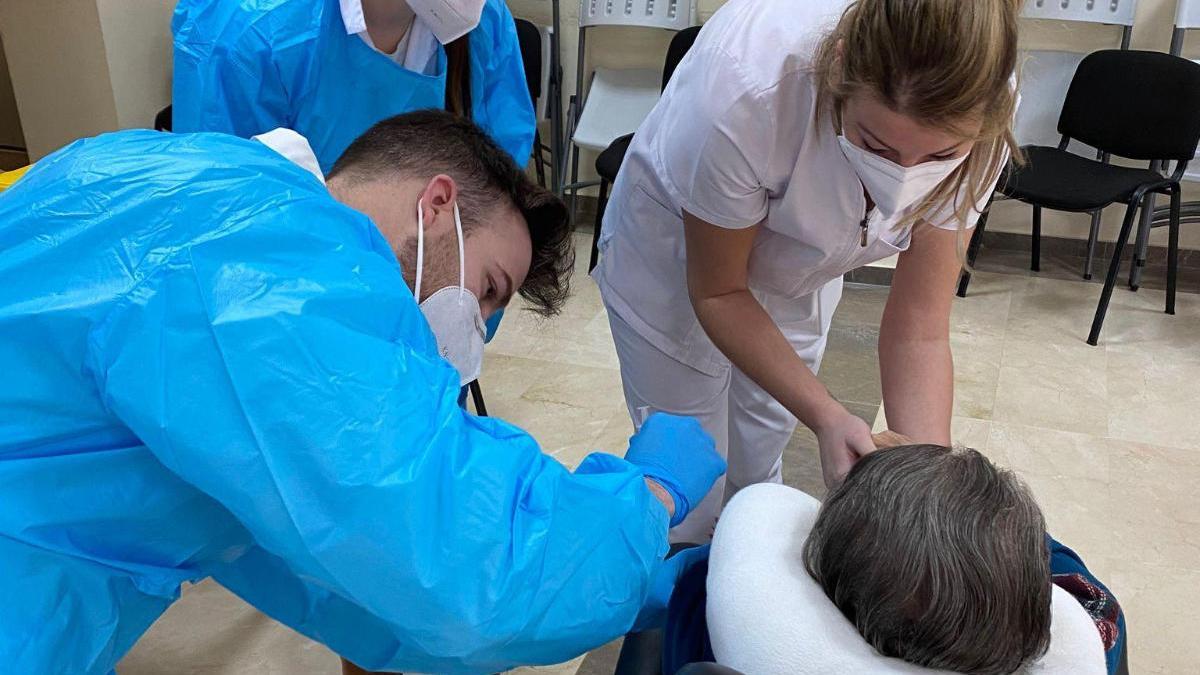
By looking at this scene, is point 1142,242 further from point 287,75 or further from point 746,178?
point 287,75

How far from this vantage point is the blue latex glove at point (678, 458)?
1.07 metres

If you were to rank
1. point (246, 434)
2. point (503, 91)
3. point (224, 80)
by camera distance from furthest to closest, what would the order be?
point (503, 91) → point (224, 80) → point (246, 434)

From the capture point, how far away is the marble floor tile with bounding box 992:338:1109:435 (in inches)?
108

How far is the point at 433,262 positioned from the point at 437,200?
6cm

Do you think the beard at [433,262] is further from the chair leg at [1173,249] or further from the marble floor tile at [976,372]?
the chair leg at [1173,249]

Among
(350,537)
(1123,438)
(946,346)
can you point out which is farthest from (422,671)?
(1123,438)

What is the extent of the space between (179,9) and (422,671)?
1.25 meters

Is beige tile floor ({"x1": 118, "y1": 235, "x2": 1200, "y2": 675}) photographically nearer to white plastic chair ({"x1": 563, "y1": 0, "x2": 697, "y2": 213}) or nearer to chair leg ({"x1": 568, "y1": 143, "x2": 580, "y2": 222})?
chair leg ({"x1": 568, "y1": 143, "x2": 580, "y2": 222})

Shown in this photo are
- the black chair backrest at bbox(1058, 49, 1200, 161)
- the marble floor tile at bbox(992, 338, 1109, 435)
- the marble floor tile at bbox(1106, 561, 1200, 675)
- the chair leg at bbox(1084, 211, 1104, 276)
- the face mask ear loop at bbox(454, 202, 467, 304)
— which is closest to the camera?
the face mask ear loop at bbox(454, 202, 467, 304)

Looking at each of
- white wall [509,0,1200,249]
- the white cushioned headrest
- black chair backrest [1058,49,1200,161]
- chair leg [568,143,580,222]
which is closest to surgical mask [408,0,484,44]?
the white cushioned headrest

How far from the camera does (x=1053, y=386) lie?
2945mm

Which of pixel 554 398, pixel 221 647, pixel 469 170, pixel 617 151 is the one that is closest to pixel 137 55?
pixel 617 151

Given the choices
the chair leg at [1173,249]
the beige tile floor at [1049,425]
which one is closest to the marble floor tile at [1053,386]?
→ the beige tile floor at [1049,425]

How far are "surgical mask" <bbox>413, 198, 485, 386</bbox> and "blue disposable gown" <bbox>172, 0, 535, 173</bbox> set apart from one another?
0.74m
